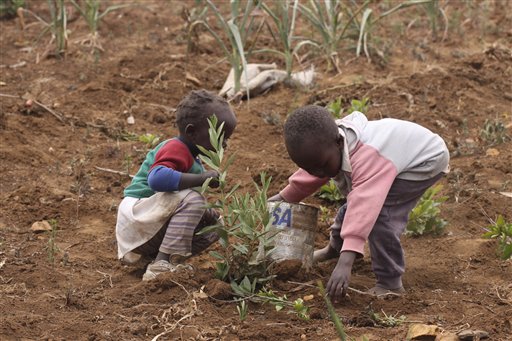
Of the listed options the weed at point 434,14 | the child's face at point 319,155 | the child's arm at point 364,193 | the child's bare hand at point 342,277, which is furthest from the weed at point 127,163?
the weed at point 434,14

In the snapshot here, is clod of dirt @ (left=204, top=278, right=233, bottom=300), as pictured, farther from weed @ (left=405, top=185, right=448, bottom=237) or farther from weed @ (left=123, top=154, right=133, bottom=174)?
weed @ (left=123, top=154, right=133, bottom=174)

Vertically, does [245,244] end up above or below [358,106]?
above

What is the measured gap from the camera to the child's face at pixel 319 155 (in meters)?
3.57

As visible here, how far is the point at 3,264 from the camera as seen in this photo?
4031mm

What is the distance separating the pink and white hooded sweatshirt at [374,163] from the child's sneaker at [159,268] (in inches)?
29.7

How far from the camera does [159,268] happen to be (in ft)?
12.9

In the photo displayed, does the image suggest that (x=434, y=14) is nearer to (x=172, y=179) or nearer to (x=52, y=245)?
(x=172, y=179)

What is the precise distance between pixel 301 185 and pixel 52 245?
1.13m

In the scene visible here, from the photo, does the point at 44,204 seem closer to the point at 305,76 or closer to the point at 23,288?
the point at 23,288

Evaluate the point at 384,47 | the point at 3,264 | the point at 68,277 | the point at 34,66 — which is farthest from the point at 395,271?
the point at 34,66

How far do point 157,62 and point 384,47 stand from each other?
1752 mm

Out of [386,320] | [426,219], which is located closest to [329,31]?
[426,219]

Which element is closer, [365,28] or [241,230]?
[241,230]

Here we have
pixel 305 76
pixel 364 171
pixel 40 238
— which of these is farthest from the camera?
pixel 305 76
